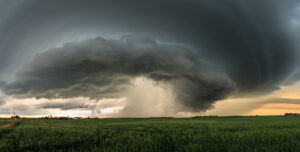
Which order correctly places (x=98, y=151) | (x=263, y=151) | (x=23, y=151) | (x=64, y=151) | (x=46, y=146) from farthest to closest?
(x=46, y=146), (x=23, y=151), (x=64, y=151), (x=98, y=151), (x=263, y=151)

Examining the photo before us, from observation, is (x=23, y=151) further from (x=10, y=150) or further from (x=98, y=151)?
(x=98, y=151)

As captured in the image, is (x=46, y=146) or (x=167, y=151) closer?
(x=167, y=151)

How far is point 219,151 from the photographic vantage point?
6047 millimetres

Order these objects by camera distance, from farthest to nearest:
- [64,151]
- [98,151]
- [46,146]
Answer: [46,146]
[64,151]
[98,151]

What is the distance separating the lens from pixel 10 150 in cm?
822

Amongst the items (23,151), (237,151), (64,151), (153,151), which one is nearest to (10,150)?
(23,151)

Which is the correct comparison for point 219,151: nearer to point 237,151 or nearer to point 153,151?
point 237,151

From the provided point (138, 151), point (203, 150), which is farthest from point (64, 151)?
point (203, 150)

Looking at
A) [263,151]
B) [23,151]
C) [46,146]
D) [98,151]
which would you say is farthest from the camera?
[46,146]

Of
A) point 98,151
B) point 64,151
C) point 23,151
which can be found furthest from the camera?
point 23,151

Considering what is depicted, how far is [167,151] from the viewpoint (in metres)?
6.38

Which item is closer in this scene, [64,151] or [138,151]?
[138,151]

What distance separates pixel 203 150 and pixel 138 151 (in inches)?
87.9

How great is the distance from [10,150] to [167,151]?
7198 mm
